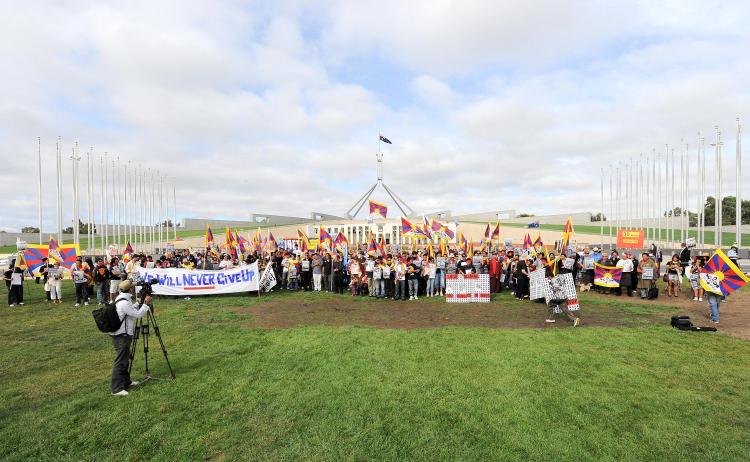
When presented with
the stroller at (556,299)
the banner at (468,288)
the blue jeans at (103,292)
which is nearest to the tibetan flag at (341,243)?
the banner at (468,288)

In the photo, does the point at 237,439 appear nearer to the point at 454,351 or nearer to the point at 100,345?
the point at 454,351

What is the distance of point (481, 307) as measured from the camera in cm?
1385

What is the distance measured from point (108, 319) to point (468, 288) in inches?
460

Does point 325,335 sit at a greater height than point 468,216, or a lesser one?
lesser

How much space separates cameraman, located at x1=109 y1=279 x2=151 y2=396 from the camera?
6.47 m

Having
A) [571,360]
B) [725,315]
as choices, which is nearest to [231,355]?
[571,360]

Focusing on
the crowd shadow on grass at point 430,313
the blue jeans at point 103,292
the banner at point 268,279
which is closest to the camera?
the crowd shadow on grass at point 430,313

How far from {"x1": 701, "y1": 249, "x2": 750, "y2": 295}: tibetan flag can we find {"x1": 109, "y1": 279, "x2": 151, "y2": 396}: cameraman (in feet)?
46.3

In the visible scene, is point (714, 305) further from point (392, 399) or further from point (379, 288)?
point (379, 288)

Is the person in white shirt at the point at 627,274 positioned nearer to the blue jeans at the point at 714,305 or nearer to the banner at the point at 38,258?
the blue jeans at the point at 714,305

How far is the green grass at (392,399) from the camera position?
485 cm

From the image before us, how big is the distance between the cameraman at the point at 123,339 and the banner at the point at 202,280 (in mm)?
10190

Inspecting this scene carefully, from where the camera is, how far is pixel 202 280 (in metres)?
16.5

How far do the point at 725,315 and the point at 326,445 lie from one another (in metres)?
13.1
